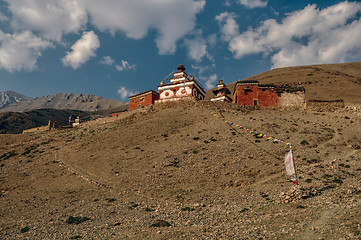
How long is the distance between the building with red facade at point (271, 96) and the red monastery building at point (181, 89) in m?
10.3

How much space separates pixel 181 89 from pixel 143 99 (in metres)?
10.1

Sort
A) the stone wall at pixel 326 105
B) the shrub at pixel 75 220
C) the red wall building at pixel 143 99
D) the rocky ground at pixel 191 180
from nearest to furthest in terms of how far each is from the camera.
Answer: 1. the rocky ground at pixel 191 180
2. the shrub at pixel 75 220
3. the stone wall at pixel 326 105
4. the red wall building at pixel 143 99

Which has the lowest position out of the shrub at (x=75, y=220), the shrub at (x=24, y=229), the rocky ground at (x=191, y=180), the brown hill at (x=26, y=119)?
the shrub at (x=24, y=229)

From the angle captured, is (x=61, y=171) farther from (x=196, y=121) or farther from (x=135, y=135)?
(x=196, y=121)

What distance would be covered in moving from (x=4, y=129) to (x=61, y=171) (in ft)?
359

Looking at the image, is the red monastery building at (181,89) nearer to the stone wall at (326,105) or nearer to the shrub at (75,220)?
the stone wall at (326,105)

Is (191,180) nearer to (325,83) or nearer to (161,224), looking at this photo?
(161,224)

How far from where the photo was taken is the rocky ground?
15453 millimetres

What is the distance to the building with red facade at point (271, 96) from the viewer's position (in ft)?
161

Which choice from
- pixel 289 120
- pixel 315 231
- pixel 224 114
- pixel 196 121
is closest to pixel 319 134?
pixel 289 120

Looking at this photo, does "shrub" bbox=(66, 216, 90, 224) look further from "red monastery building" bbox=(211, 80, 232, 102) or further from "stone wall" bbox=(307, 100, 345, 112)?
"stone wall" bbox=(307, 100, 345, 112)

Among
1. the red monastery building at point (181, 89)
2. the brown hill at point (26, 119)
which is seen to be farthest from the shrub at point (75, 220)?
the brown hill at point (26, 119)

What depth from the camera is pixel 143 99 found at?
2269 inches

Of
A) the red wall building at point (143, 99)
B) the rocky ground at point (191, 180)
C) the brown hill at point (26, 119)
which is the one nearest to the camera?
the rocky ground at point (191, 180)
